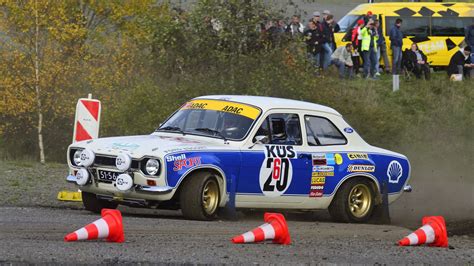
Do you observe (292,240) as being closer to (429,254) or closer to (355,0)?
(429,254)

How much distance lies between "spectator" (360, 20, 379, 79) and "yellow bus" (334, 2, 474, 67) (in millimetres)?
1992

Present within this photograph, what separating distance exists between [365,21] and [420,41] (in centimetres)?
307

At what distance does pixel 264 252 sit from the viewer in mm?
10016

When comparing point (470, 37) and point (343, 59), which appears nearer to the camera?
point (343, 59)

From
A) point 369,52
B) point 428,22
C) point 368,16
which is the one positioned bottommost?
point 369,52

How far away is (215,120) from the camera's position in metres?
13.8

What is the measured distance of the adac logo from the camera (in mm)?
14680

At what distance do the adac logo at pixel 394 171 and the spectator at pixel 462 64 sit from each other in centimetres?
1580

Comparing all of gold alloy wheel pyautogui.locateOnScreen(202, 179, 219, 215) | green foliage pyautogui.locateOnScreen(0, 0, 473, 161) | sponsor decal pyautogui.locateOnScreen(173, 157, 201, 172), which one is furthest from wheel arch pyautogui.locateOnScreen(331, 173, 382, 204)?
green foliage pyautogui.locateOnScreen(0, 0, 473, 161)

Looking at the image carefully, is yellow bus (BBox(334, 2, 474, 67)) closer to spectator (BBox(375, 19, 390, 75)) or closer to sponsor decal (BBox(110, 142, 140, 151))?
spectator (BBox(375, 19, 390, 75))

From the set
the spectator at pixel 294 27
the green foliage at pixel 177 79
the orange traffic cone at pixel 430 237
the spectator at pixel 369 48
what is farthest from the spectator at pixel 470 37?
the orange traffic cone at pixel 430 237

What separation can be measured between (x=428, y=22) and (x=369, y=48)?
4.36 m

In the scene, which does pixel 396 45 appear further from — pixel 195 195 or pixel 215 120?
pixel 195 195

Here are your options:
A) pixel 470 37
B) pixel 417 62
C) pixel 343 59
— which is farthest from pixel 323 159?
pixel 470 37
